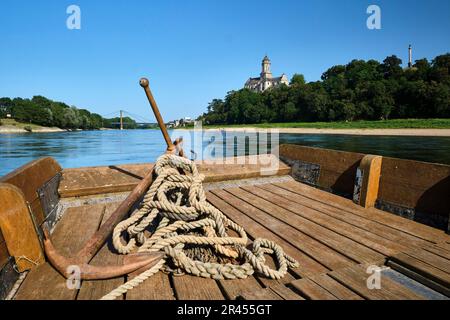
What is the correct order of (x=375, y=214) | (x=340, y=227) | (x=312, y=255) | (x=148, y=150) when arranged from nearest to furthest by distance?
(x=312, y=255), (x=340, y=227), (x=375, y=214), (x=148, y=150)

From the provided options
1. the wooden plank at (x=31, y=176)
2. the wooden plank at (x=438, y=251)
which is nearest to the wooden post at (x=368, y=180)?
the wooden plank at (x=438, y=251)

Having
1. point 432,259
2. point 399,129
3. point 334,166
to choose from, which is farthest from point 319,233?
point 399,129

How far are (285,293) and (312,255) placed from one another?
657mm

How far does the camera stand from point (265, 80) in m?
143

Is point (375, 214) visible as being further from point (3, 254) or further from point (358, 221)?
point (3, 254)

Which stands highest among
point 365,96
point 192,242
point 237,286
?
point 365,96

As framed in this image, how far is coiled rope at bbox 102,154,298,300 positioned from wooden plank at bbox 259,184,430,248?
107cm

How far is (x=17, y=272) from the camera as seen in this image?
1.84 m

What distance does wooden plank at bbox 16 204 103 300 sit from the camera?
1.68 metres

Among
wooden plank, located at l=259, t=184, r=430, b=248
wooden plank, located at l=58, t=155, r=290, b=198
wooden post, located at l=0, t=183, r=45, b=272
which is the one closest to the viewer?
wooden post, located at l=0, t=183, r=45, b=272

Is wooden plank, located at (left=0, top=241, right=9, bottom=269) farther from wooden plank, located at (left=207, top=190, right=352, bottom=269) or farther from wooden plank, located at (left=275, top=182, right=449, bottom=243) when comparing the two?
wooden plank, located at (left=275, top=182, right=449, bottom=243)

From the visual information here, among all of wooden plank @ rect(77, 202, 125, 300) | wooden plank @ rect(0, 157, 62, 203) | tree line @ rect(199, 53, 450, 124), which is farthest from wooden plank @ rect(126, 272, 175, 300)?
tree line @ rect(199, 53, 450, 124)
